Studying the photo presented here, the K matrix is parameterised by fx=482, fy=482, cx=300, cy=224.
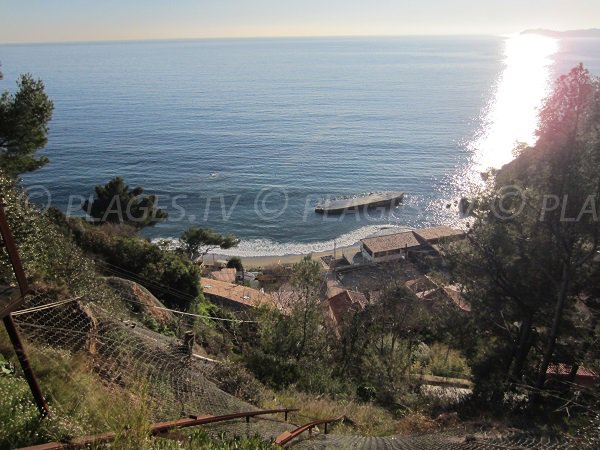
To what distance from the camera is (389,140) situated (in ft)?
189

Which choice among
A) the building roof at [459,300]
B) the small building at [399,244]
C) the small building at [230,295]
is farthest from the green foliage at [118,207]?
the building roof at [459,300]

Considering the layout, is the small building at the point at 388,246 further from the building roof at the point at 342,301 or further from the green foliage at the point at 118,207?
the green foliage at the point at 118,207

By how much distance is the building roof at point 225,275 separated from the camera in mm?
27062

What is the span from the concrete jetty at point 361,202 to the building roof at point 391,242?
6.56m

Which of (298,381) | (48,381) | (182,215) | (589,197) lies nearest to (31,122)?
(298,381)

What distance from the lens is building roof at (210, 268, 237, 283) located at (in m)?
27.1

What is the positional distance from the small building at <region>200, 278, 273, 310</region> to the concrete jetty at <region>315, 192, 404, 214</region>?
16.0m

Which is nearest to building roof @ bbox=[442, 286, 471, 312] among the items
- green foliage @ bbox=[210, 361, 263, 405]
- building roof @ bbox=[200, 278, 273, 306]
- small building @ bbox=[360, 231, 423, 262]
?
green foliage @ bbox=[210, 361, 263, 405]

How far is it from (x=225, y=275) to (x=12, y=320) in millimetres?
25044

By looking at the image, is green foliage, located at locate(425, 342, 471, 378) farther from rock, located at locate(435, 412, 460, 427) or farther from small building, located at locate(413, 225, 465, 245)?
small building, located at locate(413, 225, 465, 245)

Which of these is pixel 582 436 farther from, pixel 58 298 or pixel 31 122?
pixel 31 122

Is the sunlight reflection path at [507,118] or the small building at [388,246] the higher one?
the sunlight reflection path at [507,118]

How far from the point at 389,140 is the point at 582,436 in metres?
55.0

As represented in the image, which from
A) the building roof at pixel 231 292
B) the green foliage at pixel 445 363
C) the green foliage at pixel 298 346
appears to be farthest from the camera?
the building roof at pixel 231 292
